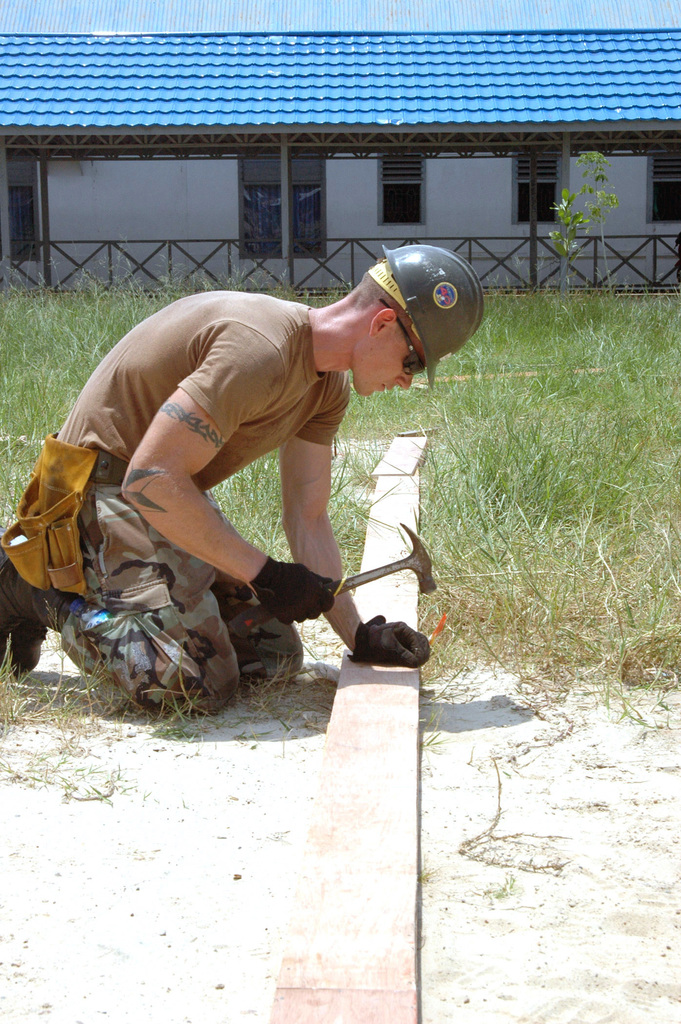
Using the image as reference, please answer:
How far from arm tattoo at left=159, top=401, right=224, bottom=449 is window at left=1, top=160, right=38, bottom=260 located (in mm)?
17723

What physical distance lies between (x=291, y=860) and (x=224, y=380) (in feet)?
3.85

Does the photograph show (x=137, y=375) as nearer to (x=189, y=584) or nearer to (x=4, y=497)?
(x=189, y=584)

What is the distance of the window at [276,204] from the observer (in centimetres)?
1850

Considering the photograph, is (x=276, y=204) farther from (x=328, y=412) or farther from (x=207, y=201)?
(x=328, y=412)

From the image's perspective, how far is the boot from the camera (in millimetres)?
3039

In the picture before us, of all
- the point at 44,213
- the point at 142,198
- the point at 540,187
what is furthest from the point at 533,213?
the point at 44,213

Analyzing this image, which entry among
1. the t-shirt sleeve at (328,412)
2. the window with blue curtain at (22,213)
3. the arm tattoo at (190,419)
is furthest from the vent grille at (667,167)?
the arm tattoo at (190,419)

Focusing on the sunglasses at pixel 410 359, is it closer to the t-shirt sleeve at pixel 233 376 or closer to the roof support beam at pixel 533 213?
the t-shirt sleeve at pixel 233 376

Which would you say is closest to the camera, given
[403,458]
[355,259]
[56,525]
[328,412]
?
[56,525]

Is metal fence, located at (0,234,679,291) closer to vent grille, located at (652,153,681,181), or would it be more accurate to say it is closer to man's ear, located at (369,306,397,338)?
vent grille, located at (652,153,681,181)

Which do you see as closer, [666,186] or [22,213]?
[666,186]

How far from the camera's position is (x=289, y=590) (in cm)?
271

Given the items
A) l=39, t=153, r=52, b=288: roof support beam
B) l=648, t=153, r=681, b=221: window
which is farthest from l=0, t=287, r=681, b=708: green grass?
l=648, t=153, r=681, b=221: window

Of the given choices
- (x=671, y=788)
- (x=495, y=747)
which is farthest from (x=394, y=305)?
(x=671, y=788)
